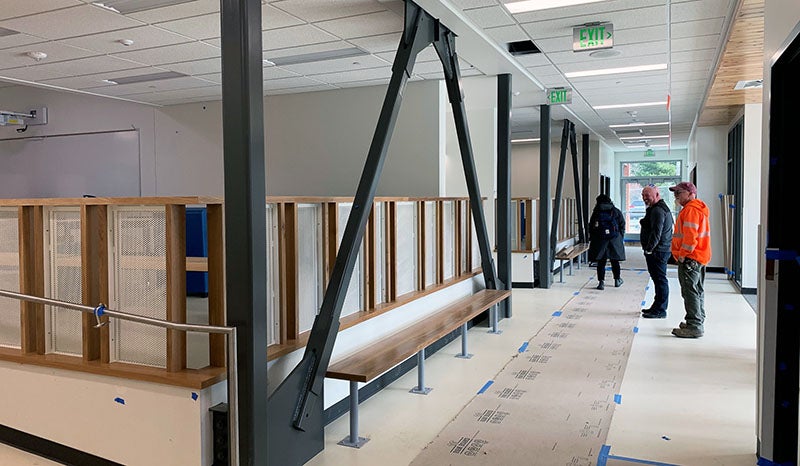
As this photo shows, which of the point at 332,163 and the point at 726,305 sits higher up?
the point at 332,163

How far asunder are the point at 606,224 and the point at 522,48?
12.1ft

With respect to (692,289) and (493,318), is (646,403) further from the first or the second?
(493,318)

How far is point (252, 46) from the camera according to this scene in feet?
9.31

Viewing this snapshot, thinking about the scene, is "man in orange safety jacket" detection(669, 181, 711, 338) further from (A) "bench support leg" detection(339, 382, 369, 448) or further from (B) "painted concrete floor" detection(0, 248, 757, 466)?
(A) "bench support leg" detection(339, 382, 369, 448)

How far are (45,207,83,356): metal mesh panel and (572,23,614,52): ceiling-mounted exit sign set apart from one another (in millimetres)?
4327

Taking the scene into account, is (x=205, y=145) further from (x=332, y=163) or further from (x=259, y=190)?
(x=259, y=190)

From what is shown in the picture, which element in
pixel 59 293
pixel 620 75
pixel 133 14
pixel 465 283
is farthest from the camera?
A: pixel 620 75

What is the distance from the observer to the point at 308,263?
387 cm

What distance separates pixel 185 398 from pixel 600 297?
7.06 m

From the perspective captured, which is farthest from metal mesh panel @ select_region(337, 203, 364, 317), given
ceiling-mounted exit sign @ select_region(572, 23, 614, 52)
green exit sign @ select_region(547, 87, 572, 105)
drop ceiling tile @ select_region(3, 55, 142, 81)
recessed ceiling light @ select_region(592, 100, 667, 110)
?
recessed ceiling light @ select_region(592, 100, 667, 110)

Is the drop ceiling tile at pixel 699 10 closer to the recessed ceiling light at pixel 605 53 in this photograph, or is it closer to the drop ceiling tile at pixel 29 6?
the recessed ceiling light at pixel 605 53

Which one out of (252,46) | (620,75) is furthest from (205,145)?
(252,46)

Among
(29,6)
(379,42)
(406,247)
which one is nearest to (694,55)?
(379,42)

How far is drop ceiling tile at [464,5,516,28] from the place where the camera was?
5.17 m
